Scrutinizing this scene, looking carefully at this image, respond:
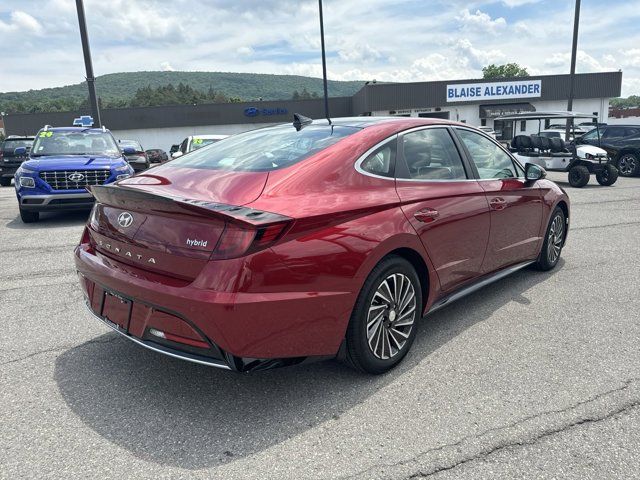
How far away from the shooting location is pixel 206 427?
2604mm

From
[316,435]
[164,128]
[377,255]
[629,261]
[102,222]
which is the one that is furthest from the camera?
[164,128]

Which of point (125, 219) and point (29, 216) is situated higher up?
point (125, 219)

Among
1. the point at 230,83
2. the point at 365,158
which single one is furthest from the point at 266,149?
the point at 230,83

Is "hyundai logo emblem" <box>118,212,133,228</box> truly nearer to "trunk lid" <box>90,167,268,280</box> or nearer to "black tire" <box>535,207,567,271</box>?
"trunk lid" <box>90,167,268,280</box>

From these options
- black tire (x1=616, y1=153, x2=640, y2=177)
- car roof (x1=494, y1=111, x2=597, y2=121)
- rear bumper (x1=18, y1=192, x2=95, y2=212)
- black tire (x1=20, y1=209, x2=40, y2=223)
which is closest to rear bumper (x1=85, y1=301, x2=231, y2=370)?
rear bumper (x1=18, y1=192, x2=95, y2=212)

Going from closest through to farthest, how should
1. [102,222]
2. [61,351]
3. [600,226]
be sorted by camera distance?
1. [102,222]
2. [61,351]
3. [600,226]

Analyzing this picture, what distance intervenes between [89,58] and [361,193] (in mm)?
11703

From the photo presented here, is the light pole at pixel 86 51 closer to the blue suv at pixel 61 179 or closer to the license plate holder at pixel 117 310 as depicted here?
the blue suv at pixel 61 179

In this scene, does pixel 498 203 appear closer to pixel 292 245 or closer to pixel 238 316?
pixel 292 245

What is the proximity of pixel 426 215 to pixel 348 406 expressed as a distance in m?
1.32

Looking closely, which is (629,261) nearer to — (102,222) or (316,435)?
(316,435)

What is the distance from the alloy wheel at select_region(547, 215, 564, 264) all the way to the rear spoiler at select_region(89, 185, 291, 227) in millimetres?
3717

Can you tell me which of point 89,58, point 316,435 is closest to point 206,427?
point 316,435

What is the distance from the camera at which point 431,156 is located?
3660mm
